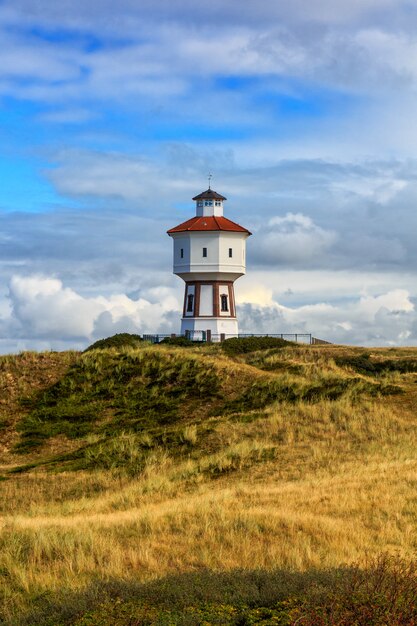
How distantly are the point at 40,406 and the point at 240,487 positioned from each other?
18910 mm

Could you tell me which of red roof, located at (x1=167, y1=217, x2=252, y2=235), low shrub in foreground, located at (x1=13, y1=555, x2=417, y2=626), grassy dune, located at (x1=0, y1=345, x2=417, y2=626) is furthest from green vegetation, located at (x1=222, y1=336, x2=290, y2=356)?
low shrub in foreground, located at (x1=13, y1=555, x2=417, y2=626)

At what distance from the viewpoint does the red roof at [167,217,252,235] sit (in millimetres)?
69500

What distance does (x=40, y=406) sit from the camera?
39.3 meters

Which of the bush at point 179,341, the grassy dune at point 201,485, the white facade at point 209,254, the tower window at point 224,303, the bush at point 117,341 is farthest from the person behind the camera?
the tower window at point 224,303

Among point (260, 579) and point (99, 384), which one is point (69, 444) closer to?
point (99, 384)

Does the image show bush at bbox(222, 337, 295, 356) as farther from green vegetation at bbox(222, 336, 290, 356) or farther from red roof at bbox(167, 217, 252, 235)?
red roof at bbox(167, 217, 252, 235)

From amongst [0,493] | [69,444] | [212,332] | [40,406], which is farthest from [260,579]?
[212,332]

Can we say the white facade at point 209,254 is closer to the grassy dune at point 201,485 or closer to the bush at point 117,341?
the bush at point 117,341

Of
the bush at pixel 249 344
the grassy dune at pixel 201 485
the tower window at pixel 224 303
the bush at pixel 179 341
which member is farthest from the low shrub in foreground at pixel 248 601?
the tower window at pixel 224 303

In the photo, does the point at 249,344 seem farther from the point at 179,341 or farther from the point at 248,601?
the point at 248,601

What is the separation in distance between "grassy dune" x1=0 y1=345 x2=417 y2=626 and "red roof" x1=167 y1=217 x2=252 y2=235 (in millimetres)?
17594

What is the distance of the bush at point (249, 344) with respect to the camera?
194 ft

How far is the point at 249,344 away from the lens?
61.6m

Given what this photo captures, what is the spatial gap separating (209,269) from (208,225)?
3.96 meters
